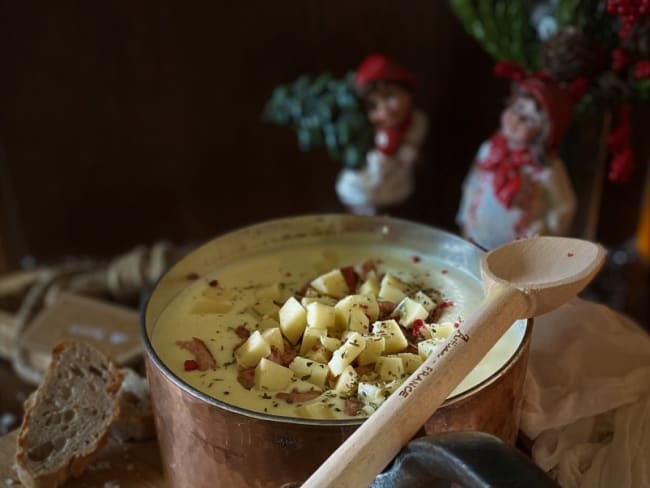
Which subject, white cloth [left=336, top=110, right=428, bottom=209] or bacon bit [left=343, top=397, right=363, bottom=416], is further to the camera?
white cloth [left=336, top=110, right=428, bottom=209]

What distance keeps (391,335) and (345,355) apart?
54 mm

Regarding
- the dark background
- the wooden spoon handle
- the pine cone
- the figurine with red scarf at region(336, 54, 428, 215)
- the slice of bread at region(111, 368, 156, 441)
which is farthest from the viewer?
the dark background

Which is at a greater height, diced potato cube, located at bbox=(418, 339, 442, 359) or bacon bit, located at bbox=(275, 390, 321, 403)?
diced potato cube, located at bbox=(418, 339, 442, 359)

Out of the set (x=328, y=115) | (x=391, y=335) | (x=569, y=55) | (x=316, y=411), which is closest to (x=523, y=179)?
(x=569, y=55)

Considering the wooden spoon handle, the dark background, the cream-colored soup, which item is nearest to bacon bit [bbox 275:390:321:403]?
the cream-colored soup

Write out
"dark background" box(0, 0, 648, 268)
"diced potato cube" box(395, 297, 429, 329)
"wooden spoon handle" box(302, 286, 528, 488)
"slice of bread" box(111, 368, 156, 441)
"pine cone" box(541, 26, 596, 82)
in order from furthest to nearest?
"dark background" box(0, 0, 648, 268) < "pine cone" box(541, 26, 596, 82) < "slice of bread" box(111, 368, 156, 441) < "diced potato cube" box(395, 297, 429, 329) < "wooden spoon handle" box(302, 286, 528, 488)

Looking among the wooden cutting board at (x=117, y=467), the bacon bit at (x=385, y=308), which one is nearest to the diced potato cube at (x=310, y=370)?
the bacon bit at (x=385, y=308)

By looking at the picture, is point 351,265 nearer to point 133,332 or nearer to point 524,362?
point 524,362

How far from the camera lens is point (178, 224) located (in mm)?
1696

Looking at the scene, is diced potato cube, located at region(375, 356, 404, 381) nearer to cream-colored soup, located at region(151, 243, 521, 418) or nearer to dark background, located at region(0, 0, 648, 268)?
cream-colored soup, located at region(151, 243, 521, 418)

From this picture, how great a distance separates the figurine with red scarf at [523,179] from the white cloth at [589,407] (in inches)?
13.1

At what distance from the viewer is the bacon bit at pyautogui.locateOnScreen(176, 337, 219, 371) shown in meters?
0.73

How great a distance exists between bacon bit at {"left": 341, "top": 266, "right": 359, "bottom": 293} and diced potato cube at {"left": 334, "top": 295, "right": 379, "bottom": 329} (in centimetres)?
6

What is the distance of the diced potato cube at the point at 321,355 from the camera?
0.72 metres
